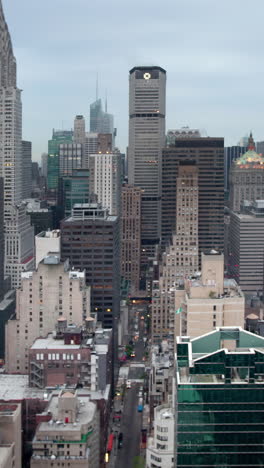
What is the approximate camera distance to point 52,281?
Result: 399ft

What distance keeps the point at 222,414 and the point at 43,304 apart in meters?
55.4

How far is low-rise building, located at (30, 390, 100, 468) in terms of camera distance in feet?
272

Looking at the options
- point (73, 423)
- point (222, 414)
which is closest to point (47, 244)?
point (73, 423)

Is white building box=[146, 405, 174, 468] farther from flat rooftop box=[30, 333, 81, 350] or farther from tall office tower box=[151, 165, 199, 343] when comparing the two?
tall office tower box=[151, 165, 199, 343]

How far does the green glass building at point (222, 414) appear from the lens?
69875mm

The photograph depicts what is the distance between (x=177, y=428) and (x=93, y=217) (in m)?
74.9

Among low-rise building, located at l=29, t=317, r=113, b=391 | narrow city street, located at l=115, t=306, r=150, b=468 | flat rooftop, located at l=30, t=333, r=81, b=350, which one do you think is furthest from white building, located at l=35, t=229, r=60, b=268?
low-rise building, located at l=29, t=317, r=113, b=391

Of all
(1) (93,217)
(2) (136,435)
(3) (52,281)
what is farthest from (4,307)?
(2) (136,435)

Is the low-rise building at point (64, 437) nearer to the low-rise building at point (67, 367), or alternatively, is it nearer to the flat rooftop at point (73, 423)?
the flat rooftop at point (73, 423)

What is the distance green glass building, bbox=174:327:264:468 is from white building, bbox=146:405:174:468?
47.0 feet

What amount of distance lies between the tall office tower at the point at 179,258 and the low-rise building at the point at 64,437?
52.6 meters

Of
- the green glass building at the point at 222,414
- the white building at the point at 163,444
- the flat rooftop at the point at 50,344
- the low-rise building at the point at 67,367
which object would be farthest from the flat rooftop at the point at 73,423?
the green glass building at the point at 222,414

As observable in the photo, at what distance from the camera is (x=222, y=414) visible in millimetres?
70188

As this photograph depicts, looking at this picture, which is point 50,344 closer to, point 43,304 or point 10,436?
point 43,304
